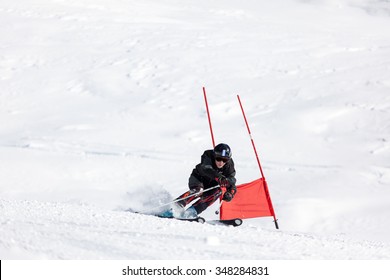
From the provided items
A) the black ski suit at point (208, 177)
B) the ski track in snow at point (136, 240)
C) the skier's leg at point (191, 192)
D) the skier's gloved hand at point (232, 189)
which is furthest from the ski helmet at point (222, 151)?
the ski track in snow at point (136, 240)

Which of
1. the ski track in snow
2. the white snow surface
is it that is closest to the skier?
the white snow surface

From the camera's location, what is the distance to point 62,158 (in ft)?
39.1

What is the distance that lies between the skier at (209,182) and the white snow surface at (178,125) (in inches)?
40.0

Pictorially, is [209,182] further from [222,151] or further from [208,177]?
[222,151]

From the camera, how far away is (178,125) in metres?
13.9

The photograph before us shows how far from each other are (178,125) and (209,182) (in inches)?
242

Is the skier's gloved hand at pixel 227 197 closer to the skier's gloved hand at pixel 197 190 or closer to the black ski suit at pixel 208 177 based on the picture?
the black ski suit at pixel 208 177

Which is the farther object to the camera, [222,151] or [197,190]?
[197,190]

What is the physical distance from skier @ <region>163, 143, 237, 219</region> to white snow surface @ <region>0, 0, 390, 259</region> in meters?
1.01

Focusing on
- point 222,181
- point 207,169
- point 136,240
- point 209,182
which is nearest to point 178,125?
point 209,182

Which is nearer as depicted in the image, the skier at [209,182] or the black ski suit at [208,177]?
the skier at [209,182]

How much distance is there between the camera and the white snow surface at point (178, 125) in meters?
5.53

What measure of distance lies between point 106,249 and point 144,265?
0.45 metres

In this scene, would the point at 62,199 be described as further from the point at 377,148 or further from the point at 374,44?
the point at 374,44
